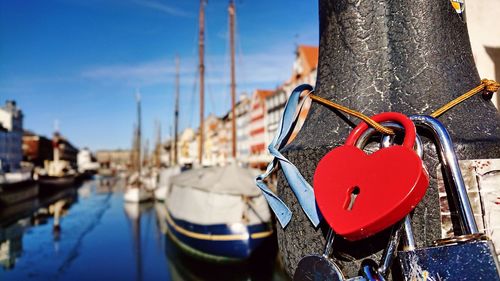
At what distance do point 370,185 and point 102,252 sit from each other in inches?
794

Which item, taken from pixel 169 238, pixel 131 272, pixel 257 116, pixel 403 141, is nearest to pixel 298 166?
pixel 403 141

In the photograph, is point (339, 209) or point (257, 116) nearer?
Result: point (339, 209)

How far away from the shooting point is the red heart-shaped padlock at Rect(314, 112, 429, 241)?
3.57 feet

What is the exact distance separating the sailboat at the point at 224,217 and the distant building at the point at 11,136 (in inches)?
1580

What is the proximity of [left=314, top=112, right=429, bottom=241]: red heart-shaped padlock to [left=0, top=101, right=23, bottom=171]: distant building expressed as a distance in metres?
54.0

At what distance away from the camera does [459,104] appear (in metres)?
1.43

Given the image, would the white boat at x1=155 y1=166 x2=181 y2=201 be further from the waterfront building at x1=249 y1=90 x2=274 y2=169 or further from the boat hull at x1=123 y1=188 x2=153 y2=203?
the waterfront building at x1=249 y1=90 x2=274 y2=169

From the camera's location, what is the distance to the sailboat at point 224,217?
14.8 meters

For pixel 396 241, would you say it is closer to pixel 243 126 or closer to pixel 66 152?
pixel 243 126

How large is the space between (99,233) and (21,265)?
311 inches

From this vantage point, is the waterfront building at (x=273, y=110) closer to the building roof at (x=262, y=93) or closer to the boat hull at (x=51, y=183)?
the building roof at (x=262, y=93)

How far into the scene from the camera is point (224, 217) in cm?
1504

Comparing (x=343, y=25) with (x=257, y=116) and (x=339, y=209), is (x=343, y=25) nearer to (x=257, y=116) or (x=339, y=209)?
(x=339, y=209)

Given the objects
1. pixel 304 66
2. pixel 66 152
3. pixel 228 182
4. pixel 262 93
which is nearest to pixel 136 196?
pixel 304 66
